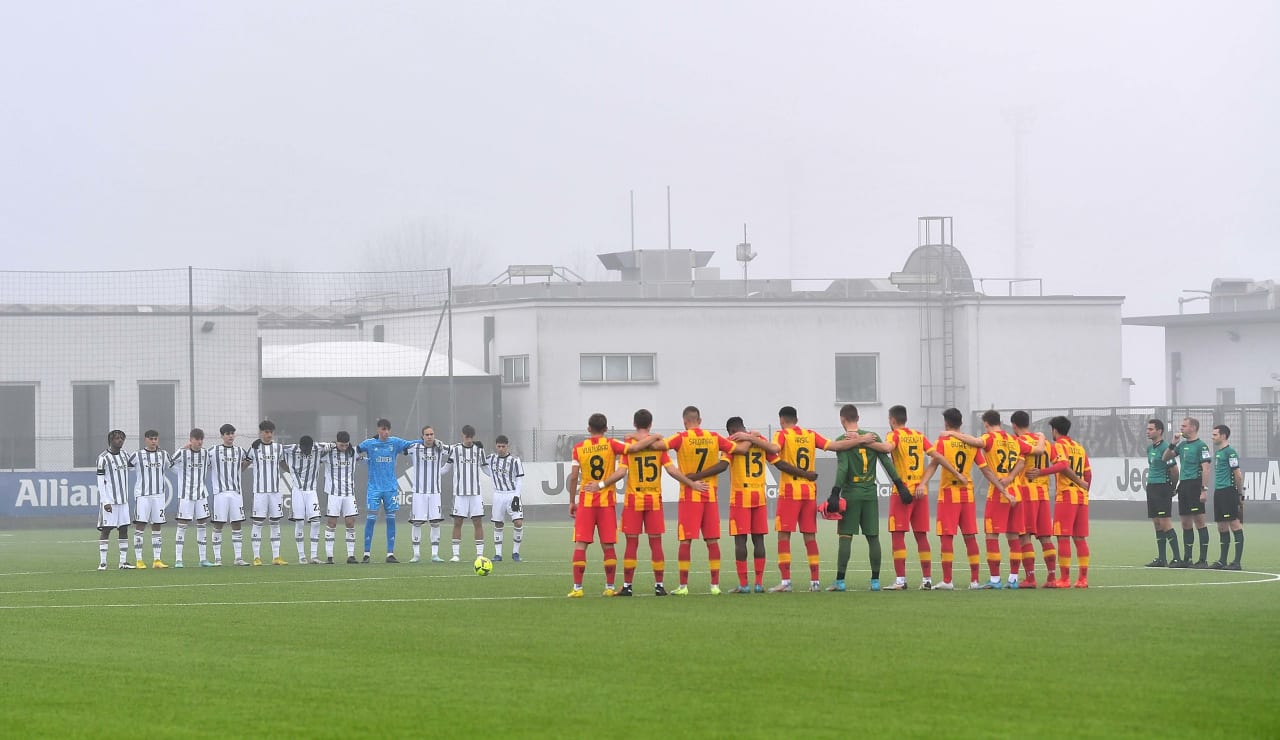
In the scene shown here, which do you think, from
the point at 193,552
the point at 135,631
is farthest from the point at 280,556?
the point at 135,631

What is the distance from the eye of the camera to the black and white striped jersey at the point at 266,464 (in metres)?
26.5

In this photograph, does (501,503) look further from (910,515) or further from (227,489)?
(910,515)

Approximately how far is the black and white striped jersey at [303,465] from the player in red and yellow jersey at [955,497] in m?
10.7

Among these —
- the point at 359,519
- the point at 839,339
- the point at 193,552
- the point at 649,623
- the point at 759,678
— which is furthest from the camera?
the point at 839,339

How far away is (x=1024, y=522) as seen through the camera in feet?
65.5

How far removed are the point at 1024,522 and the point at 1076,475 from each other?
1.00m

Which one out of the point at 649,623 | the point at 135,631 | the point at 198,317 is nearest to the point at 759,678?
the point at 649,623

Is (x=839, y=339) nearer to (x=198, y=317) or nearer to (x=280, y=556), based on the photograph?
(x=198, y=317)

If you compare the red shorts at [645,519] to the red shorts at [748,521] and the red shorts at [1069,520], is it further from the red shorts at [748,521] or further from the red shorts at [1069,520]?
the red shorts at [1069,520]

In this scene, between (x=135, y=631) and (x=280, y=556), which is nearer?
(x=135, y=631)

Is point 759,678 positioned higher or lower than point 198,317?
lower

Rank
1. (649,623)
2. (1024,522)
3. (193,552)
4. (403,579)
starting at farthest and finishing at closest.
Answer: (193,552) < (403,579) < (1024,522) < (649,623)

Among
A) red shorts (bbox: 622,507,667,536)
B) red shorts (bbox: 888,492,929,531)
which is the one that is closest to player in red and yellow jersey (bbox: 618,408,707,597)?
red shorts (bbox: 622,507,667,536)

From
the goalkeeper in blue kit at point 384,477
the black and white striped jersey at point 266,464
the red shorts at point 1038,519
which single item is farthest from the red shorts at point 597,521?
the black and white striped jersey at point 266,464
